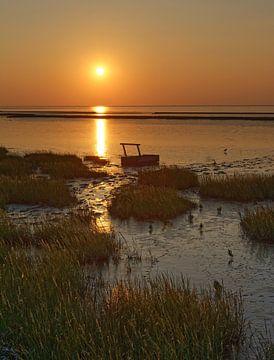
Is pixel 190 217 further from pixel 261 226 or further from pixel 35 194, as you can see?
pixel 35 194

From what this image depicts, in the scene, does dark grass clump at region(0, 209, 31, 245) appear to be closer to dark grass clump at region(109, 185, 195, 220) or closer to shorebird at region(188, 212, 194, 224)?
dark grass clump at region(109, 185, 195, 220)

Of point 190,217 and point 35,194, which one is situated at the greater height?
point 35,194

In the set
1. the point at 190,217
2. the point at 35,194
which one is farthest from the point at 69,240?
the point at 35,194

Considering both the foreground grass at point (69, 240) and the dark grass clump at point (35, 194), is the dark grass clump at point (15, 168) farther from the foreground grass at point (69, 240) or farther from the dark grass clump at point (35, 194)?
the foreground grass at point (69, 240)

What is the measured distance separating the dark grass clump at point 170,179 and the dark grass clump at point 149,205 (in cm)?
456

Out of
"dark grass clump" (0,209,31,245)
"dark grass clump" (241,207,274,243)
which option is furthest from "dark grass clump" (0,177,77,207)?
"dark grass clump" (241,207,274,243)

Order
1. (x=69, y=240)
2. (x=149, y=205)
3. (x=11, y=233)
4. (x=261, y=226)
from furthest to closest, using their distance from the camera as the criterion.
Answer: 1. (x=149, y=205)
2. (x=261, y=226)
3. (x=11, y=233)
4. (x=69, y=240)

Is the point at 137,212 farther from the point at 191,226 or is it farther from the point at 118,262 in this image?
the point at 118,262

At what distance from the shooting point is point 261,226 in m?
12.8

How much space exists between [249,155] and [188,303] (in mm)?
36806

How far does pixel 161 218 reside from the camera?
51.7 feet

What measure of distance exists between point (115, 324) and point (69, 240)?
5451 millimetres

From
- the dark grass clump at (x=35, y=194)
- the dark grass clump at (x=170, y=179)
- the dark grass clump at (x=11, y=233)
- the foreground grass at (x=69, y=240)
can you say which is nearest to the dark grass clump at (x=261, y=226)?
the foreground grass at (x=69, y=240)

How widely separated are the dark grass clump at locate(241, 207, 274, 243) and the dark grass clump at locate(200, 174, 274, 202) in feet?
16.7
